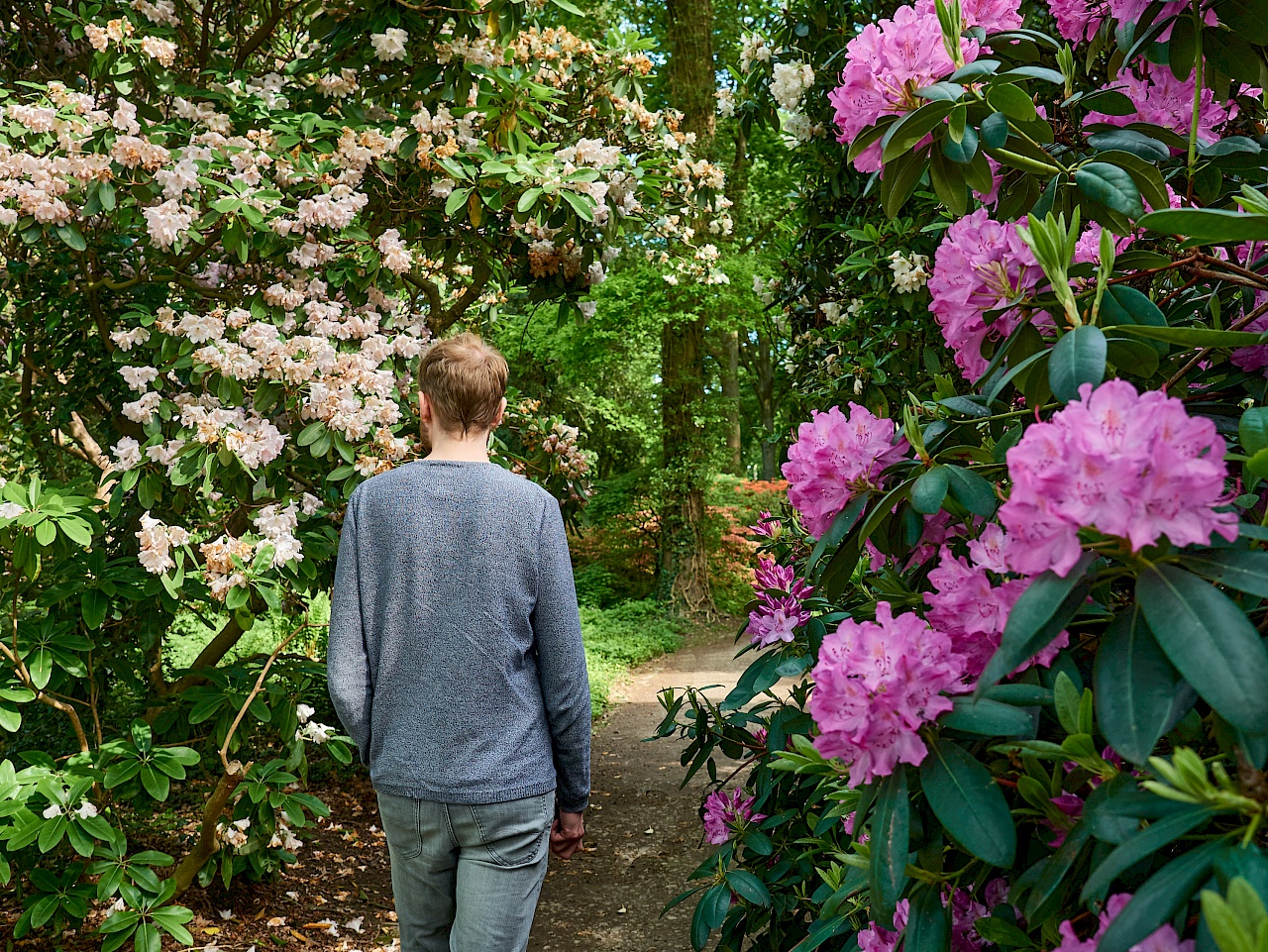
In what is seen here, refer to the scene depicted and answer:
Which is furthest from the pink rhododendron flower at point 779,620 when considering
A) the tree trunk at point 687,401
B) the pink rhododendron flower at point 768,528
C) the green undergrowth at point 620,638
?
the tree trunk at point 687,401

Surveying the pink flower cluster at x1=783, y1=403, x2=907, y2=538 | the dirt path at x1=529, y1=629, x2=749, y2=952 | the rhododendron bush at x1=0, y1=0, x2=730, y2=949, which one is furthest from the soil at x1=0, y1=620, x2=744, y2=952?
the pink flower cluster at x1=783, y1=403, x2=907, y2=538

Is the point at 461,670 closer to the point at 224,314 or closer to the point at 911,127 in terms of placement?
the point at 911,127

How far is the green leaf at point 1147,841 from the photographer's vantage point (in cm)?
63

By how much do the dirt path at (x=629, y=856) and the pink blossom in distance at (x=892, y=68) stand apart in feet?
10.8

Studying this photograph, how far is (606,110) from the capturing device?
4176mm

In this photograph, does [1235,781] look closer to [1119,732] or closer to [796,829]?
[1119,732]

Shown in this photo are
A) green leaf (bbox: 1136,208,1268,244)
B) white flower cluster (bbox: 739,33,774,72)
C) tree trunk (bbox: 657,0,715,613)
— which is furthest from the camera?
tree trunk (bbox: 657,0,715,613)

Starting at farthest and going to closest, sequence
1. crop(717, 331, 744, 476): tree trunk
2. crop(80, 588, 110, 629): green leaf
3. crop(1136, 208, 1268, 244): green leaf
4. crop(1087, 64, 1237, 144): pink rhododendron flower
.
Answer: crop(717, 331, 744, 476): tree trunk → crop(80, 588, 110, 629): green leaf → crop(1087, 64, 1237, 144): pink rhododendron flower → crop(1136, 208, 1268, 244): green leaf

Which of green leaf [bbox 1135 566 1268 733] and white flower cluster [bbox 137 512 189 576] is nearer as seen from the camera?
green leaf [bbox 1135 566 1268 733]

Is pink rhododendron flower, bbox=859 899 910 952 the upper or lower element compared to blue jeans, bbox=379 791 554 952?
upper

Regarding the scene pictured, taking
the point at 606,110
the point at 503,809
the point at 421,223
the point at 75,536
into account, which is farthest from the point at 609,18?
the point at 503,809

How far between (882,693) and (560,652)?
1273mm

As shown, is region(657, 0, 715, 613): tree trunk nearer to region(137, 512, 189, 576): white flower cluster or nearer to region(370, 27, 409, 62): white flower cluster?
region(370, 27, 409, 62): white flower cluster

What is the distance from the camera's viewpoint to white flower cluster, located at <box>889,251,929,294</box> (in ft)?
9.95
